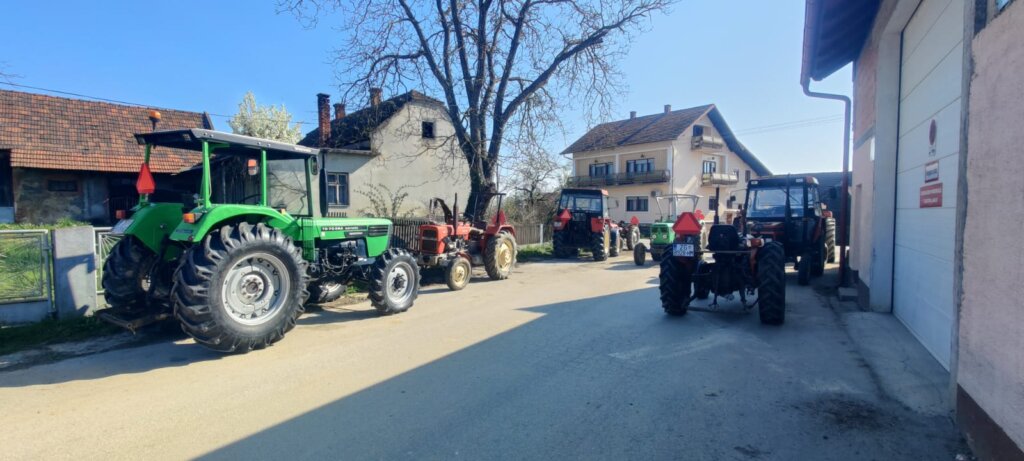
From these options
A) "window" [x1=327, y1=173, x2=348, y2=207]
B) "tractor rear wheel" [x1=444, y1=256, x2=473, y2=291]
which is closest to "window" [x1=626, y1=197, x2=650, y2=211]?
"window" [x1=327, y1=173, x2=348, y2=207]

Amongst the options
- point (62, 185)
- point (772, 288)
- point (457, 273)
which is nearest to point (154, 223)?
point (457, 273)

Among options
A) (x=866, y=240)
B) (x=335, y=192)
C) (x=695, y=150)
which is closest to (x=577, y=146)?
(x=695, y=150)

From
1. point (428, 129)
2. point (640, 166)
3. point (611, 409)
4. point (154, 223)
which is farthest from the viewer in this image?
point (640, 166)

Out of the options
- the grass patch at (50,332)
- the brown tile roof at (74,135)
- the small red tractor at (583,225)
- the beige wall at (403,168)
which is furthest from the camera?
the beige wall at (403,168)

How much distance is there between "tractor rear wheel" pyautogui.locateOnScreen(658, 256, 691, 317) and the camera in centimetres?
709

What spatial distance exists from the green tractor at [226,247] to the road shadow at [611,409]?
6.09 feet

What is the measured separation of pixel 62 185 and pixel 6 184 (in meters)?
1.80

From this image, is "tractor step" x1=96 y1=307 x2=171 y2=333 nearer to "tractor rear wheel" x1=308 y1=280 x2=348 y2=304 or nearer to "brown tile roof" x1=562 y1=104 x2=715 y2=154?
"tractor rear wheel" x1=308 y1=280 x2=348 y2=304

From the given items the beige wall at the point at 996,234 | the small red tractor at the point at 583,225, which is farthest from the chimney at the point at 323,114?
the beige wall at the point at 996,234

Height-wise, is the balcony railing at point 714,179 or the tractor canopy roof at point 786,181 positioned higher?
the balcony railing at point 714,179

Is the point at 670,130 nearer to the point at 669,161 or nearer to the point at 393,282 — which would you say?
the point at 669,161

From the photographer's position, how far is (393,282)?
741cm

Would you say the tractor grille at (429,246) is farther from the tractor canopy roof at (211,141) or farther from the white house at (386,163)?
the white house at (386,163)

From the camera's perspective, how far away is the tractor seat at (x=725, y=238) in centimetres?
713
